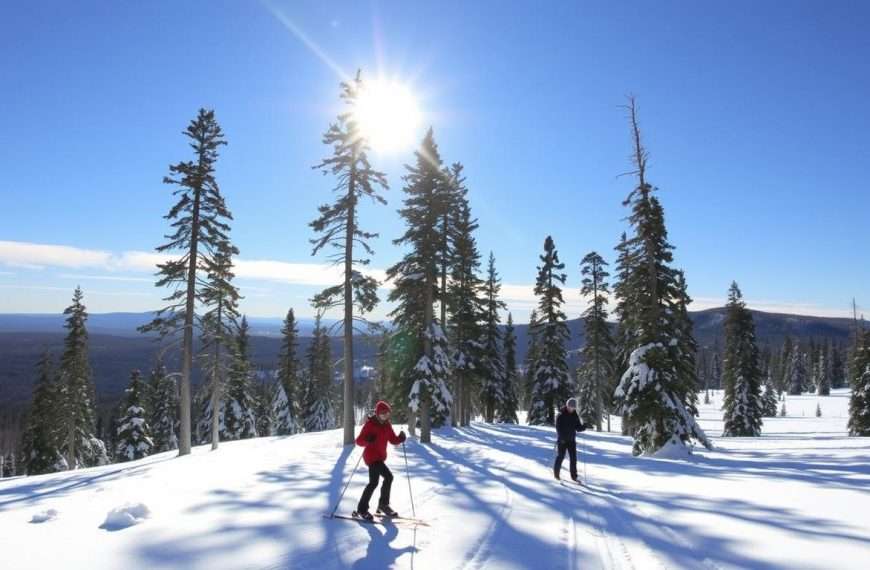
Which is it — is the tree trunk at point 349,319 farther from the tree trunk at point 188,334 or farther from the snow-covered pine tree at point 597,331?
the snow-covered pine tree at point 597,331

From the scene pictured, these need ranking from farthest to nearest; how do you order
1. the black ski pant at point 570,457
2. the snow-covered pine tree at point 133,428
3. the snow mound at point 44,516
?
the snow-covered pine tree at point 133,428, the black ski pant at point 570,457, the snow mound at point 44,516

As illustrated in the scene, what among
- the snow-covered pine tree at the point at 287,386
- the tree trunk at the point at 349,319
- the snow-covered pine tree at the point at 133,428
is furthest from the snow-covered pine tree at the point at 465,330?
the snow-covered pine tree at the point at 133,428

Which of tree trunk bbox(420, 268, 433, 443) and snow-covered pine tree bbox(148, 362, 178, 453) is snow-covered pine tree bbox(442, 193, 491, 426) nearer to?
tree trunk bbox(420, 268, 433, 443)

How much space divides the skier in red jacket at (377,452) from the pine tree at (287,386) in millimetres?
44622

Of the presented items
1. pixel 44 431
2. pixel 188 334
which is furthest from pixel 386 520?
pixel 44 431

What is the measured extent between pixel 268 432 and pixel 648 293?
176 feet

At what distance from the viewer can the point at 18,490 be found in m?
16.1

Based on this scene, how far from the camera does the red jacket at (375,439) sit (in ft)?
29.2

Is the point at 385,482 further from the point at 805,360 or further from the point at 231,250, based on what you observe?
the point at 805,360

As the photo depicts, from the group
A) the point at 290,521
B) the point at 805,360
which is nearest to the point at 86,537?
the point at 290,521

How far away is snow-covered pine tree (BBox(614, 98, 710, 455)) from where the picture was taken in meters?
19.4

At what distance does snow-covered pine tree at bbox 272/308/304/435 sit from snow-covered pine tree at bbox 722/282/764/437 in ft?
141

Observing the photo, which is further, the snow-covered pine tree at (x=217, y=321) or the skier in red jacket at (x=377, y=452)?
the snow-covered pine tree at (x=217, y=321)

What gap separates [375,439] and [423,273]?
16419 millimetres
